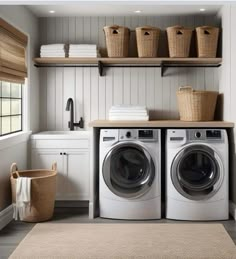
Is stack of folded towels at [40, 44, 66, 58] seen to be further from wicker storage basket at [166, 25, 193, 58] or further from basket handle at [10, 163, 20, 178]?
basket handle at [10, 163, 20, 178]

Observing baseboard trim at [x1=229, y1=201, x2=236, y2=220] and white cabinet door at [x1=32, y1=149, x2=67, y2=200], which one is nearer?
baseboard trim at [x1=229, y1=201, x2=236, y2=220]

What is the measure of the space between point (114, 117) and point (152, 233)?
145 centimetres

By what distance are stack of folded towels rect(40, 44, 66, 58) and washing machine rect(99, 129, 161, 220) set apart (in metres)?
1.12

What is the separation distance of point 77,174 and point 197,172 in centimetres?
130

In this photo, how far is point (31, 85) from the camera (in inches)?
201

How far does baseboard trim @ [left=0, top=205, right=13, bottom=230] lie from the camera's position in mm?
4164

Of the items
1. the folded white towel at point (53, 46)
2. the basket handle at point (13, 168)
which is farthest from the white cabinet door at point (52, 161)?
the folded white towel at point (53, 46)

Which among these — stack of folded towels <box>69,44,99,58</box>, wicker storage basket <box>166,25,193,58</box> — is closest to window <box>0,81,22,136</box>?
stack of folded towels <box>69,44,99,58</box>

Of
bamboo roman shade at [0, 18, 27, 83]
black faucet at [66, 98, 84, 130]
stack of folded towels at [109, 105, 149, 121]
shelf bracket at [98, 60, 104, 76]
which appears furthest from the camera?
black faucet at [66, 98, 84, 130]

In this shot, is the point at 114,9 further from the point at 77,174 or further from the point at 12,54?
the point at 77,174

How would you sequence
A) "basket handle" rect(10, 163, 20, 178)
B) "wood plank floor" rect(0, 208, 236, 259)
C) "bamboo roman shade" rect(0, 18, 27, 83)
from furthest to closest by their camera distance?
"basket handle" rect(10, 163, 20, 178)
"bamboo roman shade" rect(0, 18, 27, 83)
"wood plank floor" rect(0, 208, 236, 259)

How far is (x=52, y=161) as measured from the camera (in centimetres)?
495

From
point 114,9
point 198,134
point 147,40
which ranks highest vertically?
point 114,9

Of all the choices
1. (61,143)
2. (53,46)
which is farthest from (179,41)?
(61,143)
